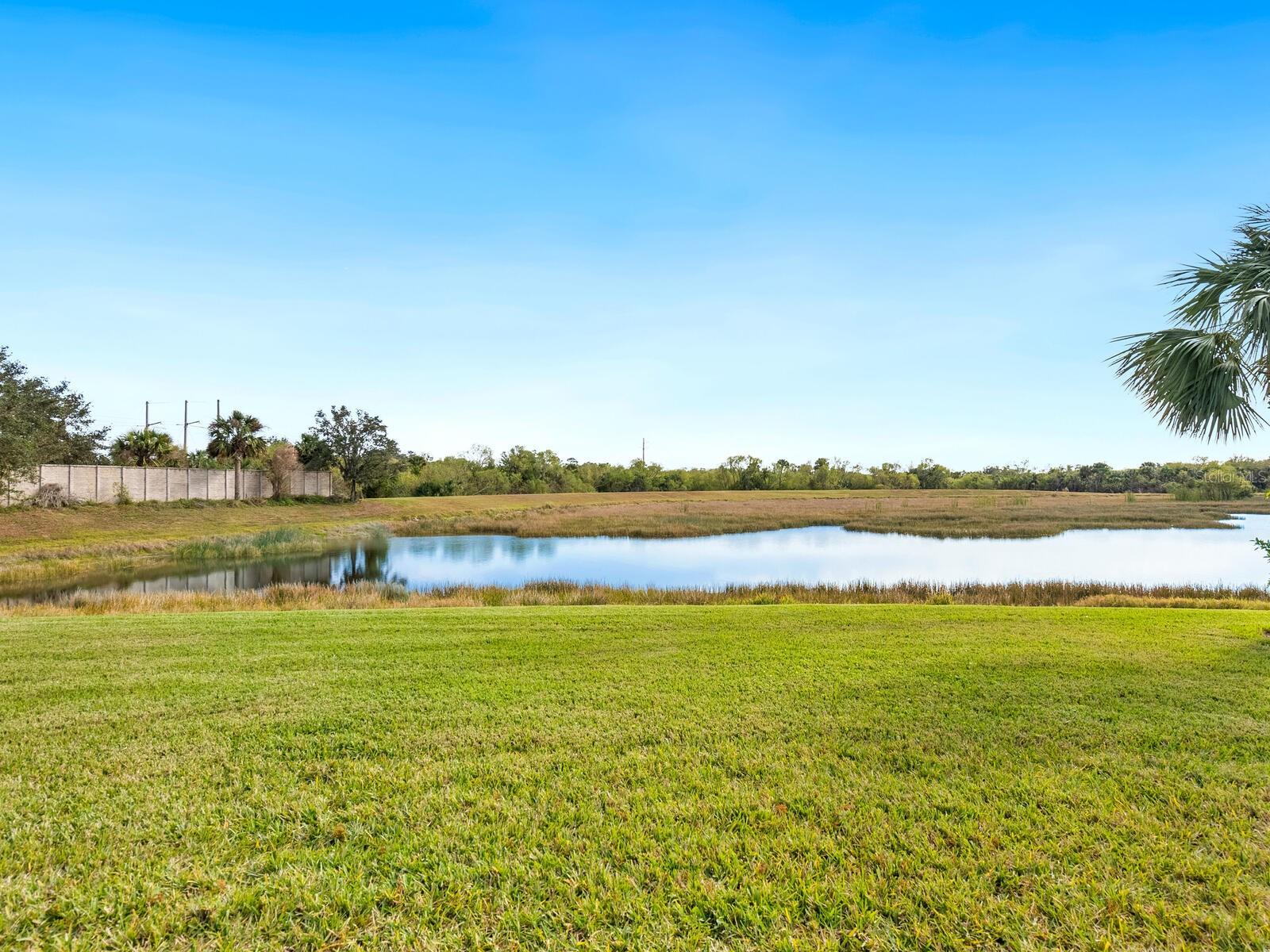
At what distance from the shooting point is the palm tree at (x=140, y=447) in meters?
44.2

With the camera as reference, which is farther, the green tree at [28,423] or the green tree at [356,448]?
the green tree at [356,448]

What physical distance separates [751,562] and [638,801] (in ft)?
81.8

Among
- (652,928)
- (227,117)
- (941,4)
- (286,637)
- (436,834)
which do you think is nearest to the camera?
(652,928)

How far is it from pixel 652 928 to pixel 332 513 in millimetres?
48582

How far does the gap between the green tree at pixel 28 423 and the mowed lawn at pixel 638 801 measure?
91.1 ft

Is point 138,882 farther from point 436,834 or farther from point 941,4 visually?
point 941,4

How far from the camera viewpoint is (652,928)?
236 centimetres

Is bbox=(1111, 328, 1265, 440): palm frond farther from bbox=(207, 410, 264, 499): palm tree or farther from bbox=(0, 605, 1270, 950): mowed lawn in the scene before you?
bbox=(207, 410, 264, 499): palm tree

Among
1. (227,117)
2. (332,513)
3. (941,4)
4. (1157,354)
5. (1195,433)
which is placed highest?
(941,4)

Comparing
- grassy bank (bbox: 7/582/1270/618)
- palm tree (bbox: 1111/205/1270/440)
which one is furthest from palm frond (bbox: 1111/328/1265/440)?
grassy bank (bbox: 7/582/1270/618)

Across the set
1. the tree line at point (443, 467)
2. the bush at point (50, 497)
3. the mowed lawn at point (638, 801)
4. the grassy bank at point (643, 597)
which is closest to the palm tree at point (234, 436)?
the tree line at point (443, 467)

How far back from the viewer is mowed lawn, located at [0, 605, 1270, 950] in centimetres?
242

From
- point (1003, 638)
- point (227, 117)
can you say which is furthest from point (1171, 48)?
point (227, 117)

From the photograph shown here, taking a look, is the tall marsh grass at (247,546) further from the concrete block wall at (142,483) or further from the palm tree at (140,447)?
the palm tree at (140,447)
